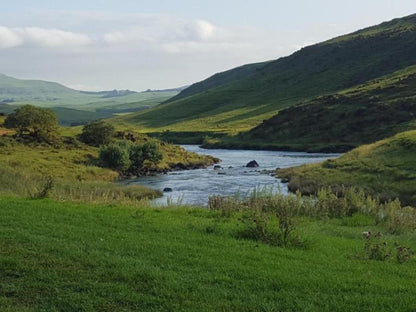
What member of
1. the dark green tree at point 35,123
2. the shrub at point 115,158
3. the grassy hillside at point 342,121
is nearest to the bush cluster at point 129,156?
the shrub at point 115,158

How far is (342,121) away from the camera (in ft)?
405

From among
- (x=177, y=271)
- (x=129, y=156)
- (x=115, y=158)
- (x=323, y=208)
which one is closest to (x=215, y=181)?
(x=115, y=158)

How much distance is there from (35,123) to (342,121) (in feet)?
239

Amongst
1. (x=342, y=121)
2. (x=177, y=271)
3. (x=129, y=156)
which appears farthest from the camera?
(x=342, y=121)

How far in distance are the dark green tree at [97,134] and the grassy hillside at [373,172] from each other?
37.1m

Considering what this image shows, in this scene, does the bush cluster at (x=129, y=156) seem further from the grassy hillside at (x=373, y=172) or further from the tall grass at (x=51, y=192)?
the tall grass at (x=51, y=192)

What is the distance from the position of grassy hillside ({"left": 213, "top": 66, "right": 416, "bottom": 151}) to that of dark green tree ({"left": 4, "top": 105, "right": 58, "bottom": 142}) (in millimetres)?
54709

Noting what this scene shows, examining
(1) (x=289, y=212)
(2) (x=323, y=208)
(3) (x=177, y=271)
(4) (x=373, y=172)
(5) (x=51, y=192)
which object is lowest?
(4) (x=373, y=172)

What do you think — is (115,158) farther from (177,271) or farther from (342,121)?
(342,121)

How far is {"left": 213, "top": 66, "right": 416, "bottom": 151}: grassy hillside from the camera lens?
112188 mm

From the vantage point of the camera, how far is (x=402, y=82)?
14462 centimetres

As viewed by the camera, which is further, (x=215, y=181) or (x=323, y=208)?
(x=215, y=181)

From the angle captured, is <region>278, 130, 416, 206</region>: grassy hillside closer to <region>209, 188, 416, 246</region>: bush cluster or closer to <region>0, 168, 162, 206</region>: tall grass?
<region>0, 168, 162, 206</region>: tall grass

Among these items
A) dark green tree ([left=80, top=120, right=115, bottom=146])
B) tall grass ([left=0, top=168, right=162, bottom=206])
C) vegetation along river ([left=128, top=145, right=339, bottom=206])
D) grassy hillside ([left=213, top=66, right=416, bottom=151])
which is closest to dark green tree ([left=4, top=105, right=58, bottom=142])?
dark green tree ([left=80, top=120, right=115, bottom=146])
